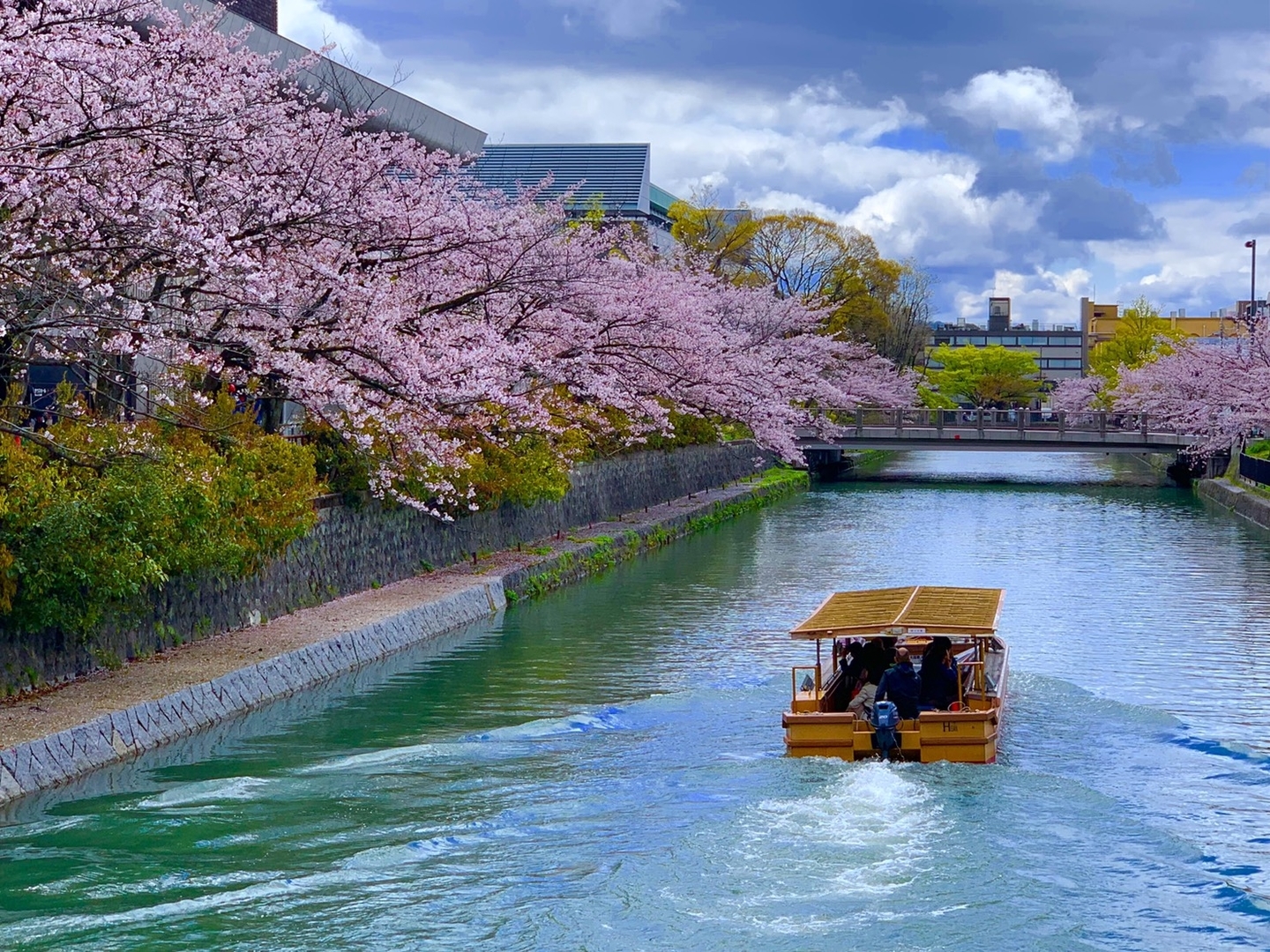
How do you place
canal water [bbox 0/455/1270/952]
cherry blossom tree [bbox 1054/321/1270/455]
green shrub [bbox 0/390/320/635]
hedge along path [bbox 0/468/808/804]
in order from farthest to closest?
1. cherry blossom tree [bbox 1054/321/1270/455]
2. green shrub [bbox 0/390/320/635]
3. hedge along path [bbox 0/468/808/804]
4. canal water [bbox 0/455/1270/952]

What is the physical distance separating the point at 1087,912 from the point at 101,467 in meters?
11.5

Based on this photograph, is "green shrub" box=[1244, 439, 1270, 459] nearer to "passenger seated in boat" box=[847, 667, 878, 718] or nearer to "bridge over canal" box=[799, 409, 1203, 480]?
"bridge over canal" box=[799, 409, 1203, 480]

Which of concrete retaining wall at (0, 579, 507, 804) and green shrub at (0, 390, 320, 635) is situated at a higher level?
green shrub at (0, 390, 320, 635)

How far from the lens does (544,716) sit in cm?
1852

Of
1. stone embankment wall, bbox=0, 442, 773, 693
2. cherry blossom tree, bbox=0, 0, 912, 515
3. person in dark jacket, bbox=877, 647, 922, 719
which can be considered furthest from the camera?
stone embankment wall, bbox=0, 442, 773, 693

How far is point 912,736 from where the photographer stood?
51.2ft

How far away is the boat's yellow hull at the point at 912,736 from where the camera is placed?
15.5 meters

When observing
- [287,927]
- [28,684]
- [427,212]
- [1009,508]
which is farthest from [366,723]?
[1009,508]

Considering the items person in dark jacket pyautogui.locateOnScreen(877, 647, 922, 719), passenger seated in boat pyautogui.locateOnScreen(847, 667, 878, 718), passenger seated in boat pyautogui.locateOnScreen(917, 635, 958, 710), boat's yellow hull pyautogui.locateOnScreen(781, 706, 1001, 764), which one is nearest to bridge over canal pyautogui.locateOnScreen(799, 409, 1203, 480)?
passenger seated in boat pyautogui.locateOnScreen(847, 667, 878, 718)

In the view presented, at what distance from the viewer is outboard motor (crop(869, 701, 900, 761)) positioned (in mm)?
15531

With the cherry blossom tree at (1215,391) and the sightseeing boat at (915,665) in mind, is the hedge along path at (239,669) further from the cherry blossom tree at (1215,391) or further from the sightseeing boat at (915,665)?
Answer: the cherry blossom tree at (1215,391)

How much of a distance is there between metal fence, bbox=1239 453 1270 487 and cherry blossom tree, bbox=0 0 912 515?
79.4 ft

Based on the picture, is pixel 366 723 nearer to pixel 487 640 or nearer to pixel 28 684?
pixel 28 684

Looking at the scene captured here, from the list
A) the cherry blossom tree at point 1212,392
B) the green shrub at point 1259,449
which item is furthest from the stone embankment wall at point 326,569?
the green shrub at point 1259,449
